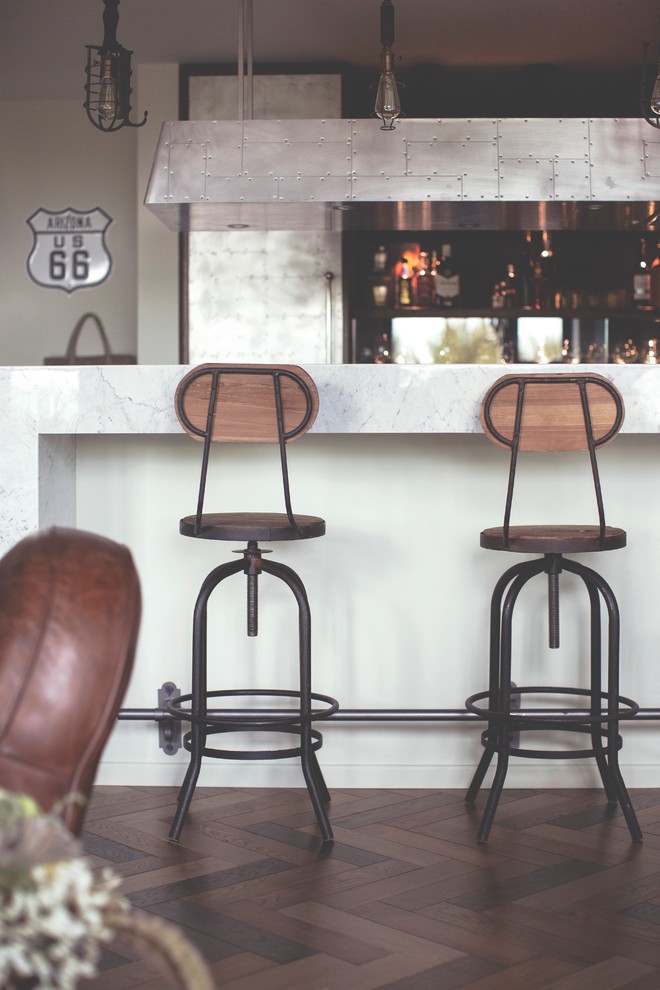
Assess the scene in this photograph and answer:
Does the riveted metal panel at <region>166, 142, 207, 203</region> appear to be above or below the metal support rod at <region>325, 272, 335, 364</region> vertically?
above

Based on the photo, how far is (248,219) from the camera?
14.2ft

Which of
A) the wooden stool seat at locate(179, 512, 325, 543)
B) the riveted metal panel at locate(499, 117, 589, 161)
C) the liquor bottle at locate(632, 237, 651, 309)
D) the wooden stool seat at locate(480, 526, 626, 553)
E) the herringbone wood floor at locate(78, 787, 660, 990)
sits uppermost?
the riveted metal panel at locate(499, 117, 589, 161)

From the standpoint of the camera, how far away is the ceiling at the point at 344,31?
4.78 meters

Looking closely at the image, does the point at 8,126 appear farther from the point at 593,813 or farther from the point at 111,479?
the point at 593,813

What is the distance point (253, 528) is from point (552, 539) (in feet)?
2.21

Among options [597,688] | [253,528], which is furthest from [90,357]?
[597,688]

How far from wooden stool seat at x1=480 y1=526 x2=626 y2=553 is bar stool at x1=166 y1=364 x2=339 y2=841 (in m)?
0.42

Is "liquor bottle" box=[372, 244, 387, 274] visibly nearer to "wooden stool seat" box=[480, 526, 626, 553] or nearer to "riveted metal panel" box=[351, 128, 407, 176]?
"riveted metal panel" box=[351, 128, 407, 176]

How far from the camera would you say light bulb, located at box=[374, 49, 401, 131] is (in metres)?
3.37

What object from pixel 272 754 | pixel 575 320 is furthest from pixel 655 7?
pixel 272 754

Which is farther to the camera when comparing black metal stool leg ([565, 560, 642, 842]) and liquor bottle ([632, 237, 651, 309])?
liquor bottle ([632, 237, 651, 309])

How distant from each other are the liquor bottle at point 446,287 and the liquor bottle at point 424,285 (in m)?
0.03

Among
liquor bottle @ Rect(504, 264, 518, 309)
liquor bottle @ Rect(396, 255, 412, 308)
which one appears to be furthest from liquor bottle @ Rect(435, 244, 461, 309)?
liquor bottle @ Rect(504, 264, 518, 309)

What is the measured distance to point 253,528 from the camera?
2.47m
